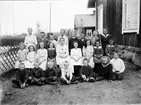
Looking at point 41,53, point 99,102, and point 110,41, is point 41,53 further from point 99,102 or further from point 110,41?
point 99,102

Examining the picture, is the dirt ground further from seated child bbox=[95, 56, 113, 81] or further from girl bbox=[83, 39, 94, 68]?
girl bbox=[83, 39, 94, 68]

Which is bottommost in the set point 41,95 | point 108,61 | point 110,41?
point 41,95

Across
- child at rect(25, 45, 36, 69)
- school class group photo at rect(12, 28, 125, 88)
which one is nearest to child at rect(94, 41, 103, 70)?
school class group photo at rect(12, 28, 125, 88)

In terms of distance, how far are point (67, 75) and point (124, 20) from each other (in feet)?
13.9

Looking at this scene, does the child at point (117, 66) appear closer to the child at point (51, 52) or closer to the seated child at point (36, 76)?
the child at point (51, 52)

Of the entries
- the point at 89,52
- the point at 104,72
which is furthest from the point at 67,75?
the point at 89,52

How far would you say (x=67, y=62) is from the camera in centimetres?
568

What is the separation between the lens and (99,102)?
12.5 ft

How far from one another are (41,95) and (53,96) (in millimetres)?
301

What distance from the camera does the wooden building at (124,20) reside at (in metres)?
7.10

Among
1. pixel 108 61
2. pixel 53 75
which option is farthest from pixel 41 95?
pixel 108 61

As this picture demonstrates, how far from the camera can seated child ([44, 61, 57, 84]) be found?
17.9 feet

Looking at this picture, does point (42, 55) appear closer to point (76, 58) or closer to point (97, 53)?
point (76, 58)

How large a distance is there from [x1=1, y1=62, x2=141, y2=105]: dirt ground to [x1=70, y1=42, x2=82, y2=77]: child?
3.54 ft
